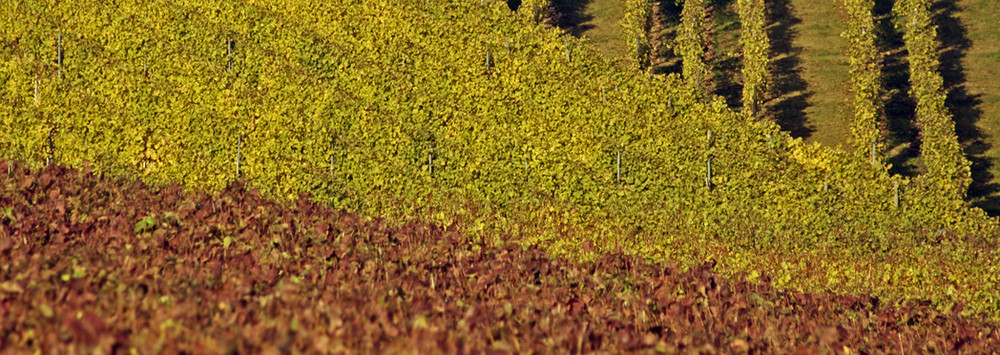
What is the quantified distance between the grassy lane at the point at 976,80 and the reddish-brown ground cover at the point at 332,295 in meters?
26.1

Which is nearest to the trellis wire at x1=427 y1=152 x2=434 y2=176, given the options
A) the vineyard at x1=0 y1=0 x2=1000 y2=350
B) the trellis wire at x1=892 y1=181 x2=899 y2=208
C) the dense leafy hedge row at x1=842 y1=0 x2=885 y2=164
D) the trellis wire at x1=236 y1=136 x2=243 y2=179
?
the vineyard at x1=0 y1=0 x2=1000 y2=350

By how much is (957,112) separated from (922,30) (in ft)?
19.8

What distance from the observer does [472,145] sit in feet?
80.6

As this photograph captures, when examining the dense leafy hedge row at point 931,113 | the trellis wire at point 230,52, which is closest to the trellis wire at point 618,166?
Answer: the dense leafy hedge row at point 931,113

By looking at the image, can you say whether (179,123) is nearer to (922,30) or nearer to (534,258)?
(534,258)

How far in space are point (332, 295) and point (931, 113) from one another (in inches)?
1385

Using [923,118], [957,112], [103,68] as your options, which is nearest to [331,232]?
[103,68]

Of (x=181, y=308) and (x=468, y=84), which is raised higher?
(x=468, y=84)

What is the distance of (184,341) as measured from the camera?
18.9ft

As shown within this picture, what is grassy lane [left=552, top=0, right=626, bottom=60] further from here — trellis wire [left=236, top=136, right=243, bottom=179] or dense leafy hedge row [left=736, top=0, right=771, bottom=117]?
trellis wire [left=236, top=136, right=243, bottom=179]

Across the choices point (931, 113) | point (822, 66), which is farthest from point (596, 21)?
point (931, 113)

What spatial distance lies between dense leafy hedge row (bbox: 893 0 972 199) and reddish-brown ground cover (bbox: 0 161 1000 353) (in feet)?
56.8

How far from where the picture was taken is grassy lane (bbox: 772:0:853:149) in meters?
39.1

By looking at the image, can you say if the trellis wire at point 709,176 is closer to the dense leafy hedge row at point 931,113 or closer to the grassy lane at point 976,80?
the dense leafy hedge row at point 931,113
